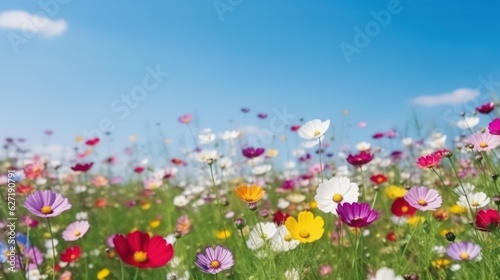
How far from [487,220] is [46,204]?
114 centimetres

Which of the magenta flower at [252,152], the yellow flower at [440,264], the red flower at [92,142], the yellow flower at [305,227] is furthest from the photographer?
the red flower at [92,142]

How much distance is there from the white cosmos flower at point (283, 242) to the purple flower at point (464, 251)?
42cm

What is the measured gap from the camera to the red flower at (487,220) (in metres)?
1.33

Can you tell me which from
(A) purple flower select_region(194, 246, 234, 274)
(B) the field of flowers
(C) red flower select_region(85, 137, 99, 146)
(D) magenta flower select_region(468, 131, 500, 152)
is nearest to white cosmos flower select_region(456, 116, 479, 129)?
(B) the field of flowers

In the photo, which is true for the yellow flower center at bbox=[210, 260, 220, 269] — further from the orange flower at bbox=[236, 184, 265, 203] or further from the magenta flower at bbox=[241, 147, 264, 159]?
the magenta flower at bbox=[241, 147, 264, 159]

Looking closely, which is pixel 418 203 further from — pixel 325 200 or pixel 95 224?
pixel 95 224

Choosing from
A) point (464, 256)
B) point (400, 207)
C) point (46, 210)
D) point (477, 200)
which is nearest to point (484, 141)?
point (477, 200)

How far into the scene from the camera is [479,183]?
2264mm

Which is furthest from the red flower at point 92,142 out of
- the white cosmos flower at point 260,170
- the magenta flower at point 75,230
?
the magenta flower at point 75,230

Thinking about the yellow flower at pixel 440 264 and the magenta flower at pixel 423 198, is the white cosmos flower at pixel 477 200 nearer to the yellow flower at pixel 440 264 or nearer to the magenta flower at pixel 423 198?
the magenta flower at pixel 423 198

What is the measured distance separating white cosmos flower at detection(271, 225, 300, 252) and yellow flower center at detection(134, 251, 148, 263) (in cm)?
44

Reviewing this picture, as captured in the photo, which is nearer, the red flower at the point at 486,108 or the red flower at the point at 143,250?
the red flower at the point at 143,250

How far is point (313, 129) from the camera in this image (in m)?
1.77

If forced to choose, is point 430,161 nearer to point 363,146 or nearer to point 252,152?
point 252,152
